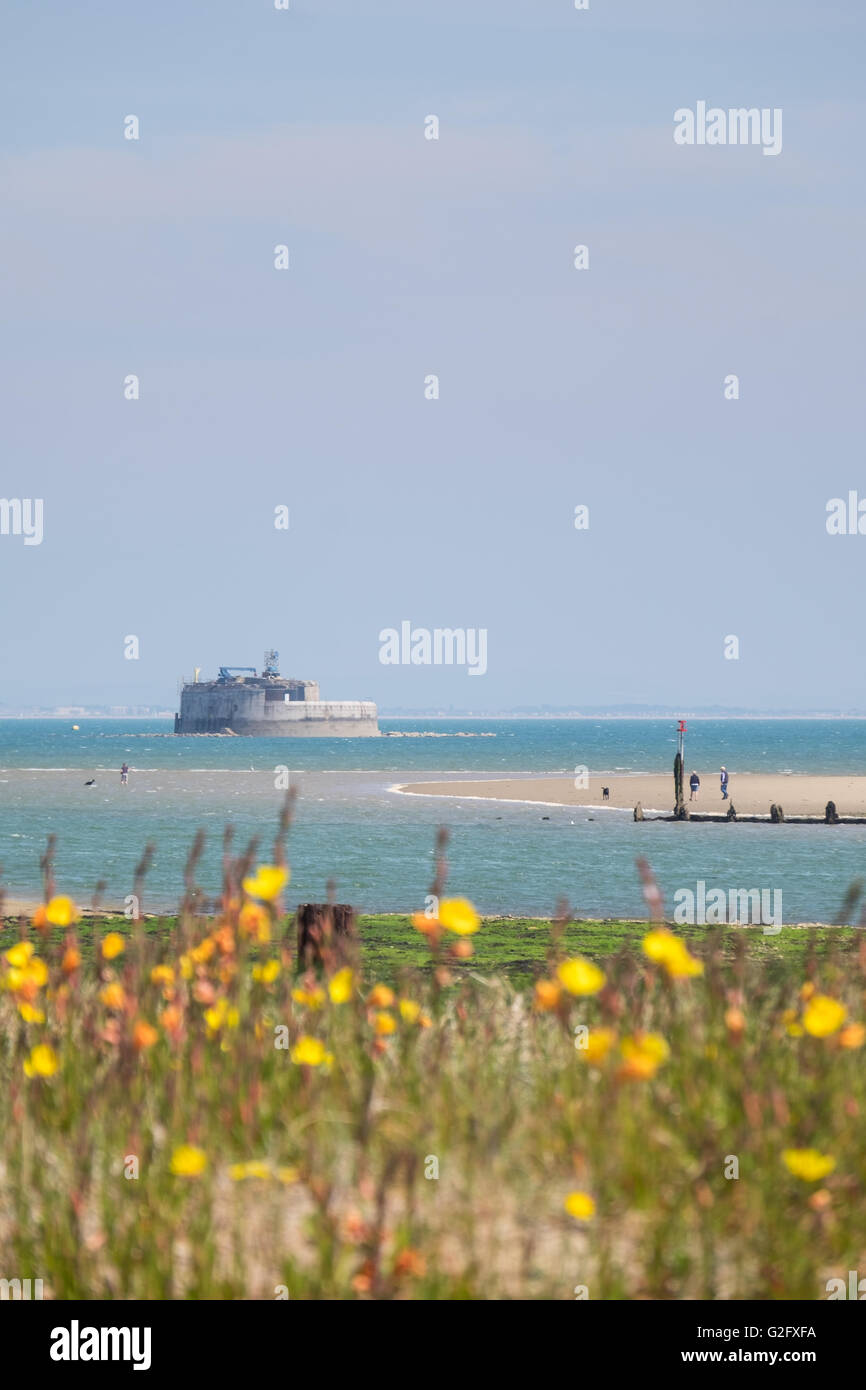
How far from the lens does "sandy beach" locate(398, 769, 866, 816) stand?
66000 mm

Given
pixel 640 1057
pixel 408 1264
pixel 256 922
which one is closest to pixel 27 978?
pixel 256 922

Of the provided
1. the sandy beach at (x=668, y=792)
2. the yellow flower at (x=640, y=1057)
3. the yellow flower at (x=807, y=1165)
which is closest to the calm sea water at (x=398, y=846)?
the sandy beach at (x=668, y=792)

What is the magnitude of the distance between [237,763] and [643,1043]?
126893 mm

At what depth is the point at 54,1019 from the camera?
6.66 meters

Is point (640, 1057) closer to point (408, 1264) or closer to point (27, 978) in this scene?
point (408, 1264)

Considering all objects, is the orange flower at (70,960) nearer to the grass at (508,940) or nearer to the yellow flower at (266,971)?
the yellow flower at (266,971)

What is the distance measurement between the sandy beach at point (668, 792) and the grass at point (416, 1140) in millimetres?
54008

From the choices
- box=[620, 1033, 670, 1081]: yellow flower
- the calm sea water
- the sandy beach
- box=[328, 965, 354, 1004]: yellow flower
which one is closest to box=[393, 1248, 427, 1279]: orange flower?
box=[620, 1033, 670, 1081]: yellow flower

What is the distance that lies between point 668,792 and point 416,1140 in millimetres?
74154

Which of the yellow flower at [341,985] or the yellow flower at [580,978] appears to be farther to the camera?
the yellow flower at [341,985]

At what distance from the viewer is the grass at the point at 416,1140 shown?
4.21 meters

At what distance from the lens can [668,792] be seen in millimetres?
78000
